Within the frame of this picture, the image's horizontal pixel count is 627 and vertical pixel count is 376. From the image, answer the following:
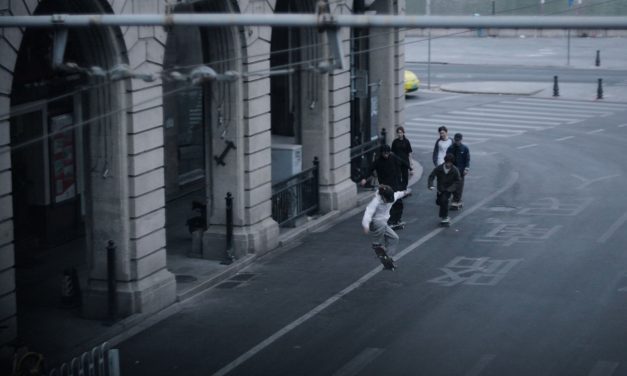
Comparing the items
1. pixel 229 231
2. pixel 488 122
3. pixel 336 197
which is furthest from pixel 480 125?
pixel 229 231

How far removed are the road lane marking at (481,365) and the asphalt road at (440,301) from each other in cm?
2

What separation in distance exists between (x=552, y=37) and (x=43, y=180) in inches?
2212

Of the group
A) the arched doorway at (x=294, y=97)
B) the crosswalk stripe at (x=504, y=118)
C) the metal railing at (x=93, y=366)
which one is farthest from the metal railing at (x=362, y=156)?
the metal railing at (x=93, y=366)

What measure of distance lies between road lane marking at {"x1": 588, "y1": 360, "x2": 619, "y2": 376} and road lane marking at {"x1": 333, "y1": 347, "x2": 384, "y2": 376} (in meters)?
3.03

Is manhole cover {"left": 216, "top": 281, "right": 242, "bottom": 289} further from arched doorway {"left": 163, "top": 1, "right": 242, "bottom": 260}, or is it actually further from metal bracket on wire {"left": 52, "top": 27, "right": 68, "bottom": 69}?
metal bracket on wire {"left": 52, "top": 27, "right": 68, "bottom": 69}

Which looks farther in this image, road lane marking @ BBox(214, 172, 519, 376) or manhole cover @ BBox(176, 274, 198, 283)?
manhole cover @ BBox(176, 274, 198, 283)

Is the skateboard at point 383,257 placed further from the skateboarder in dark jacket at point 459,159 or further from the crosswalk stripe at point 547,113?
the crosswalk stripe at point 547,113

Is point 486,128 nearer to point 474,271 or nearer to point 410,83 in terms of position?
point 410,83

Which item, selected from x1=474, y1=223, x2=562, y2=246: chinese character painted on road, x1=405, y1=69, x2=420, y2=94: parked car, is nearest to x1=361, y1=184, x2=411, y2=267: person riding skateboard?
x1=474, y1=223, x2=562, y2=246: chinese character painted on road

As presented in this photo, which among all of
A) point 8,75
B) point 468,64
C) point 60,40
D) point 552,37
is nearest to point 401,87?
point 8,75

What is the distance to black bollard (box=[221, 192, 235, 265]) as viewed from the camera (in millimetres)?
23719

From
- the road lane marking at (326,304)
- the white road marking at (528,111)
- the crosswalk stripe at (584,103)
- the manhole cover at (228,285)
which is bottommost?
the manhole cover at (228,285)

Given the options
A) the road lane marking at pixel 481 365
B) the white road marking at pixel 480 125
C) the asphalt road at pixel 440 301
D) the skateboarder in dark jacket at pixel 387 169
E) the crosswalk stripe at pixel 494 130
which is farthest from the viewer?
the white road marking at pixel 480 125

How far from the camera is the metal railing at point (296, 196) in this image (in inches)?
1042
